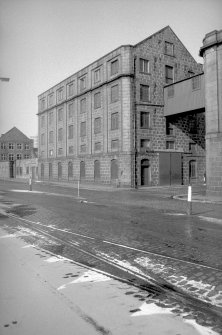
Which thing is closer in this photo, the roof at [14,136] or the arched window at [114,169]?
the arched window at [114,169]

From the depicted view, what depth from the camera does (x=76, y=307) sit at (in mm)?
3471

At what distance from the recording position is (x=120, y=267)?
5.04 metres

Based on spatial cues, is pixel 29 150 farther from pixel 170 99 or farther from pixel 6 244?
pixel 6 244

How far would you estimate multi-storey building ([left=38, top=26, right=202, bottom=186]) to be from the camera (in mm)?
31344

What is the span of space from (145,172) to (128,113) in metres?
6.48

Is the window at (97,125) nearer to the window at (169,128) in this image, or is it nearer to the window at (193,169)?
the window at (169,128)

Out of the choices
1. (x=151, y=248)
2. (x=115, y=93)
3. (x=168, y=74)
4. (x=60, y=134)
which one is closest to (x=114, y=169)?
(x=115, y=93)

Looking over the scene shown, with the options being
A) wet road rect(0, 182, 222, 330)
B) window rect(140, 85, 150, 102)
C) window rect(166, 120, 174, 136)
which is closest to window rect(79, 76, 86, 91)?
window rect(140, 85, 150, 102)

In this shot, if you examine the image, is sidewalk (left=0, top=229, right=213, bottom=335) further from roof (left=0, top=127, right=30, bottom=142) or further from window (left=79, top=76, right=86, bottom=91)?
roof (left=0, top=127, right=30, bottom=142)

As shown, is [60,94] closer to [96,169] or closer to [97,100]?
[97,100]

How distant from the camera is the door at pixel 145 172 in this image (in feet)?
105

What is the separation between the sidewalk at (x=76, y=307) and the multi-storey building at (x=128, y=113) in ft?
86.2

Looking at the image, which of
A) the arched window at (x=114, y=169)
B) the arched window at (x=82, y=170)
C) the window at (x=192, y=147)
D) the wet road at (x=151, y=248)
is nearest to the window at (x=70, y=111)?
the arched window at (x=82, y=170)

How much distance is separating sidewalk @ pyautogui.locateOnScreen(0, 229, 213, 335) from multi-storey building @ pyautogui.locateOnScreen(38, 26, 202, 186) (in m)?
26.3
